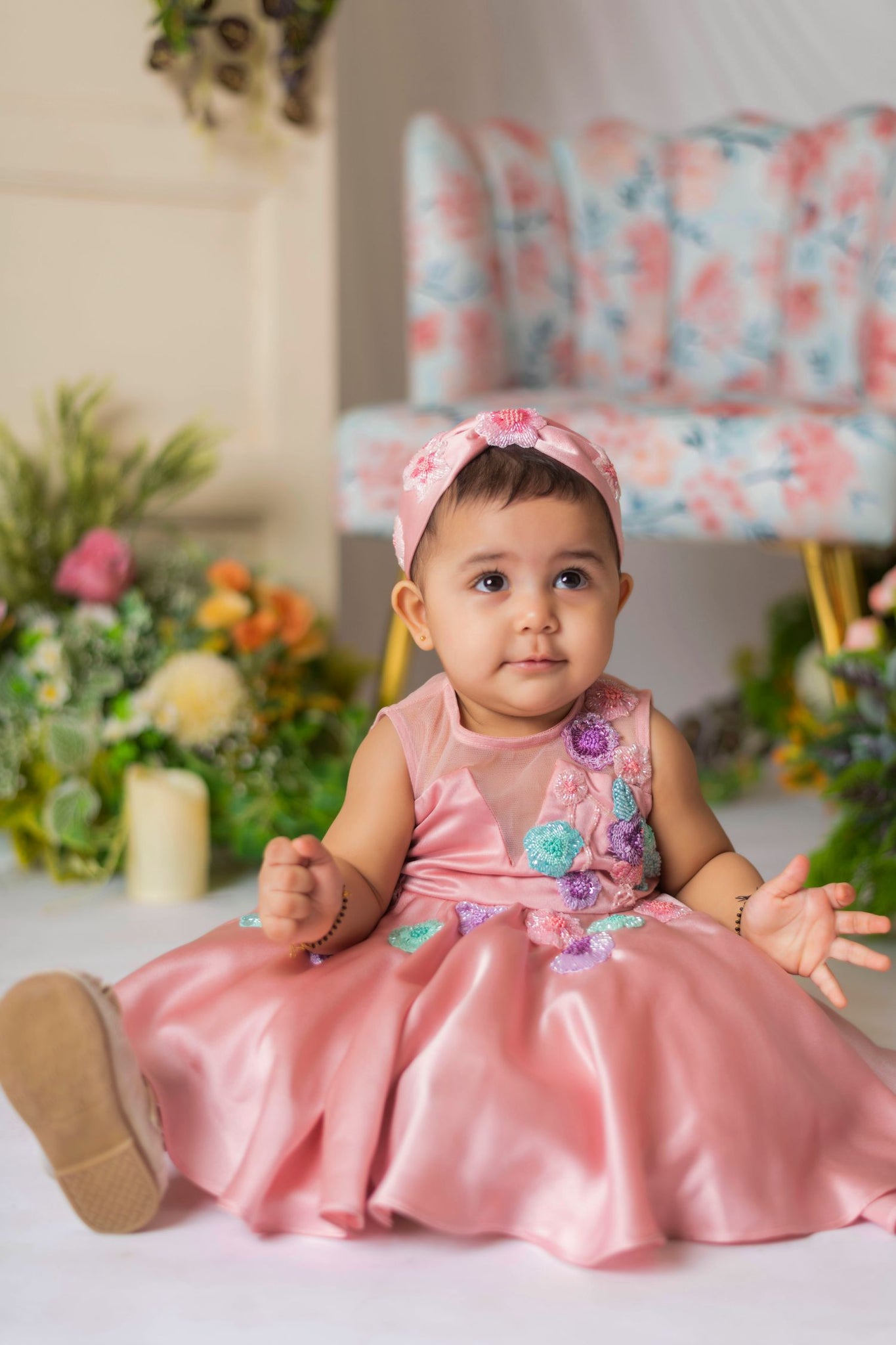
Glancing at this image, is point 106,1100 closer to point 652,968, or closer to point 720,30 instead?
point 652,968

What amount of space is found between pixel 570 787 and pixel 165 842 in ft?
2.75

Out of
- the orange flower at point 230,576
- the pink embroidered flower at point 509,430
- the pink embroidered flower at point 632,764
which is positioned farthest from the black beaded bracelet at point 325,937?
the orange flower at point 230,576

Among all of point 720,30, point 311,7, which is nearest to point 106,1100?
point 311,7

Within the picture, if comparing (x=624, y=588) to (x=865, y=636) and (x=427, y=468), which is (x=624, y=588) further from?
(x=865, y=636)

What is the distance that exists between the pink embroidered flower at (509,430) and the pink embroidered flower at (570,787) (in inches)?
Answer: 10.0

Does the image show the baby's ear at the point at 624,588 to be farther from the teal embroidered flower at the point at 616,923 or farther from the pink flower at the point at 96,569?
the pink flower at the point at 96,569

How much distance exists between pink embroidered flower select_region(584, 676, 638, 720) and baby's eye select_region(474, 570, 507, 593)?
0.50 feet

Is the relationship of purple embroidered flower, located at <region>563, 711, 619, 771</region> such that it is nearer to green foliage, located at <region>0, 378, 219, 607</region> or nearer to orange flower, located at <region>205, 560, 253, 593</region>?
orange flower, located at <region>205, 560, 253, 593</region>

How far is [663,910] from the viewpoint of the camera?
1.05 metres

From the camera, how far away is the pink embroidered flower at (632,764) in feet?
3.54

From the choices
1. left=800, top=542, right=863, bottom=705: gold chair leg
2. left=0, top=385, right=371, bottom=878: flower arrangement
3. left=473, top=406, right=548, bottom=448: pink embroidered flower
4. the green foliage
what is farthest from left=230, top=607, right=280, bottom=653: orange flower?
left=473, top=406, right=548, bottom=448: pink embroidered flower

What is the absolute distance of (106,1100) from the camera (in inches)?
32.6

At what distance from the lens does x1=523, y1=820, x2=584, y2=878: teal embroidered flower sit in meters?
1.03

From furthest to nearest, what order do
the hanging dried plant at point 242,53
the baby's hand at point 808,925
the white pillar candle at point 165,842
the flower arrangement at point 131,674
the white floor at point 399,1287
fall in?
1. the hanging dried plant at point 242,53
2. the flower arrangement at point 131,674
3. the white pillar candle at point 165,842
4. the baby's hand at point 808,925
5. the white floor at point 399,1287
